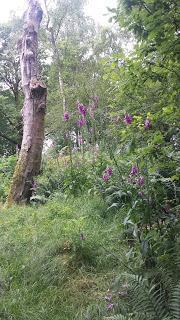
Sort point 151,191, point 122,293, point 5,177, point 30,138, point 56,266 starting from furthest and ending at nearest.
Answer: point 5,177, point 30,138, point 151,191, point 56,266, point 122,293

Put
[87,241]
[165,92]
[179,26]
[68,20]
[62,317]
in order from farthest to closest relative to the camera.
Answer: [68,20], [87,241], [165,92], [62,317], [179,26]

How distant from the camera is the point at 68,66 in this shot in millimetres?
22719

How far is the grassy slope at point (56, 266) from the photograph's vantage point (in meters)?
2.75

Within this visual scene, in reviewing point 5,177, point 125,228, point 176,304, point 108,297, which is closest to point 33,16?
point 5,177

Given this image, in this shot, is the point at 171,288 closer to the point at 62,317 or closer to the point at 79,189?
the point at 62,317

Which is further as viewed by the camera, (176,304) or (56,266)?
(56,266)

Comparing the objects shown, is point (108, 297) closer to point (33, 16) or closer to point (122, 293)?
point (122, 293)

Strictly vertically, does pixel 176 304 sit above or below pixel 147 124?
below

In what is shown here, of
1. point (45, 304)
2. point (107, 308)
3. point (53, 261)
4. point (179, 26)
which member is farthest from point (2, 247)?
point (179, 26)

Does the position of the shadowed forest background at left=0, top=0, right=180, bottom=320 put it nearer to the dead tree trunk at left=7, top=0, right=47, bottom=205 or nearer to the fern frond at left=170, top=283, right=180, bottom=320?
the fern frond at left=170, top=283, right=180, bottom=320

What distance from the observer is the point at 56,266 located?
10.7 ft

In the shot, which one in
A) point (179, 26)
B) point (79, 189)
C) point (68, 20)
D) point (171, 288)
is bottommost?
point (171, 288)

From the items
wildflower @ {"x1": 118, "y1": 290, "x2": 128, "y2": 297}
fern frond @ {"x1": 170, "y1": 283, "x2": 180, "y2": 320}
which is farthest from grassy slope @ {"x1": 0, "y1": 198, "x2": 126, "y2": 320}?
fern frond @ {"x1": 170, "y1": 283, "x2": 180, "y2": 320}

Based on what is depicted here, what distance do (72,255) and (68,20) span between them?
70.4 feet
